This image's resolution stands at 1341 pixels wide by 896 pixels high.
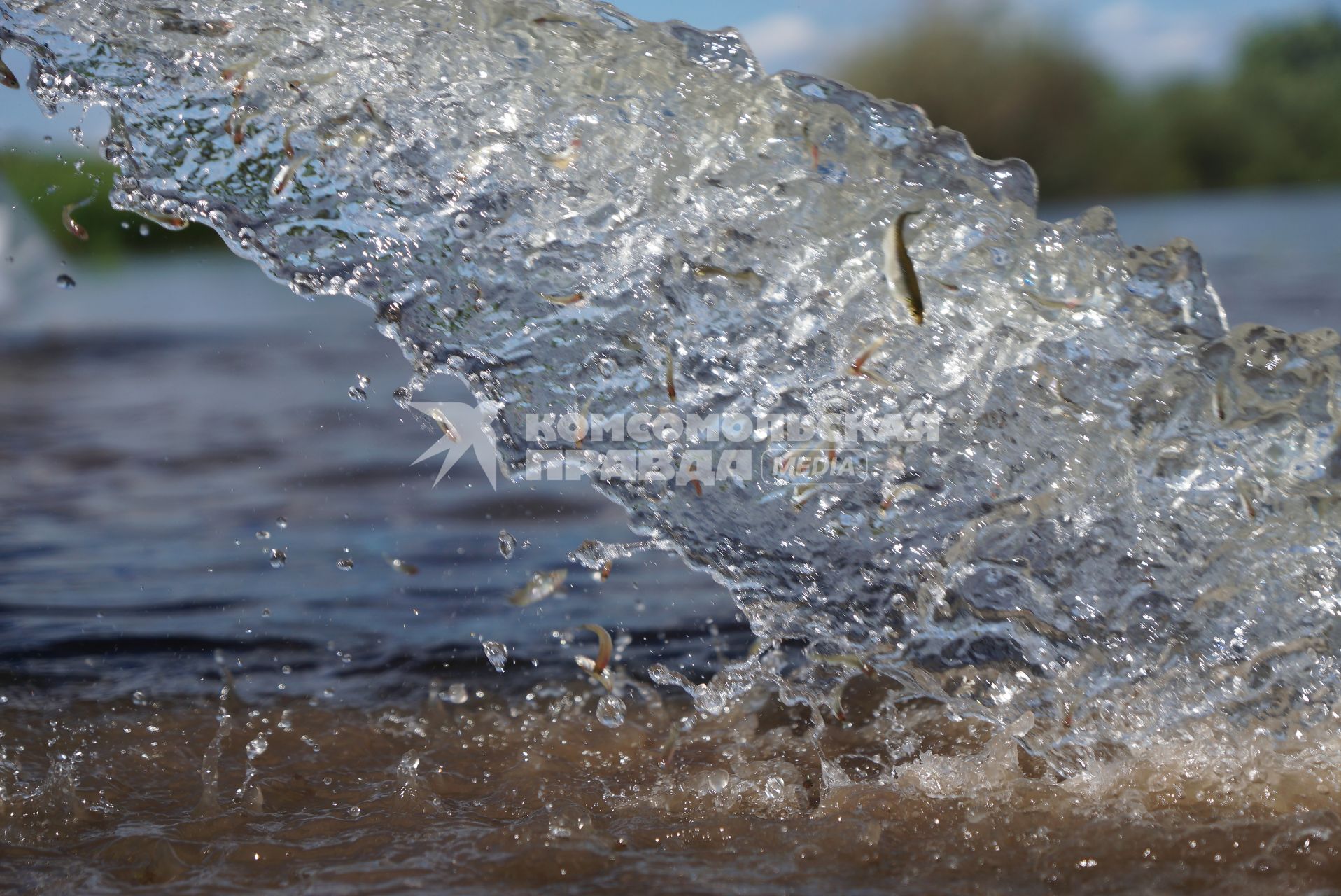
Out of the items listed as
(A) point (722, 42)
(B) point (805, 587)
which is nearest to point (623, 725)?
(B) point (805, 587)

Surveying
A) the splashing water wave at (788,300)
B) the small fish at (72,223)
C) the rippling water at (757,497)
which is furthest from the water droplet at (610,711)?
the small fish at (72,223)

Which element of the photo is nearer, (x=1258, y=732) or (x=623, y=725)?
(x=1258, y=732)

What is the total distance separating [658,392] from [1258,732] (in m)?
1.14

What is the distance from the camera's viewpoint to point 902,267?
2150 mm

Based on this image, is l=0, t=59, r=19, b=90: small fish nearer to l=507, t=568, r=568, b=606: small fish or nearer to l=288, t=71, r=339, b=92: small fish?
l=288, t=71, r=339, b=92: small fish

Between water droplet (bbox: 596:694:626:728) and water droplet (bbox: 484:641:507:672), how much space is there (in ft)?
1.09

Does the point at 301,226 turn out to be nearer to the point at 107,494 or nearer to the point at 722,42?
the point at 722,42

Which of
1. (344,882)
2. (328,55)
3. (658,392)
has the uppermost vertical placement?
(328,55)

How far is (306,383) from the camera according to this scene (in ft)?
21.5

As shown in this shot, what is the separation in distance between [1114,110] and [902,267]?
20.5m

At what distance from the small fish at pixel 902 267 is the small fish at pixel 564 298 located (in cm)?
54
